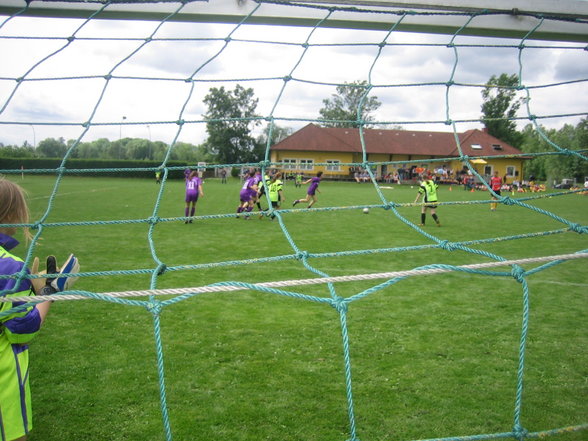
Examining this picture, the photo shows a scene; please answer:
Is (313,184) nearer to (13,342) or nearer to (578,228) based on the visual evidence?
(578,228)

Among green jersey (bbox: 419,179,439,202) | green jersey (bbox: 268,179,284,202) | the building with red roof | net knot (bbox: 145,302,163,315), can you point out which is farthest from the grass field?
the building with red roof

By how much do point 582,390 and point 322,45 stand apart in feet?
10.5

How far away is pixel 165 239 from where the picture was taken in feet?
30.8

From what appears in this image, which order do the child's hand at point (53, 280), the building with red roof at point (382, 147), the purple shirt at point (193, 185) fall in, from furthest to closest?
the building with red roof at point (382, 147) < the purple shirt at point (193, 185) < the child's hand at point (53, 280)

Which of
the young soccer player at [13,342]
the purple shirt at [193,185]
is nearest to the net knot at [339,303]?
the young soccer player at [13,342]

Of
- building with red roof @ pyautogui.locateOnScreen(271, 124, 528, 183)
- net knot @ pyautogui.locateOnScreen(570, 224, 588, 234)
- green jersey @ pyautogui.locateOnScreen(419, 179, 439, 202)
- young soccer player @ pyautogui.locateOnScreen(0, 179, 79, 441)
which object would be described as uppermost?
building with red roof @ pyautogui.locateOnScreen(271, 124, 528, 183)

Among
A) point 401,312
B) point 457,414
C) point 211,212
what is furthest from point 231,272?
point 211,212

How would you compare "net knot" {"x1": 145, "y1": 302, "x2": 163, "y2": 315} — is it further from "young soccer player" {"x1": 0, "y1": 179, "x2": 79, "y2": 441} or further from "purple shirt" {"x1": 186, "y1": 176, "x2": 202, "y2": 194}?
"purple shirt" {"x1": 186, "y1": 176, "x2": 202, "y2": 194}

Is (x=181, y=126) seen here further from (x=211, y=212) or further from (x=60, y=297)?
(x=211, y=212)

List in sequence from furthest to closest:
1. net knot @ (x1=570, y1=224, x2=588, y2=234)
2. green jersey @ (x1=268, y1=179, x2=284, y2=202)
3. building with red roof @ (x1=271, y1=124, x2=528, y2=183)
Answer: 1. building with red roof @ (x1=271, y1=124, x2=528, y2=183)
2. green jersey @ (x1=268, y1=179, x2=284, y2=202)
3. net knot @ (x1=570, y1=224, x2=588, y2=234)

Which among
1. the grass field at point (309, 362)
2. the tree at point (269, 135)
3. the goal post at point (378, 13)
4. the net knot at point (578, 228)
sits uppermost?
the goal post at point (378, 13)

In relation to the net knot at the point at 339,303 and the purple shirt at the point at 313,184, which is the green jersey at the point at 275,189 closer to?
the purple shirt at the point at 313,184

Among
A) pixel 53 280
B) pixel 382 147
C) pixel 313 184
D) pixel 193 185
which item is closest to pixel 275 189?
pixel 313 184

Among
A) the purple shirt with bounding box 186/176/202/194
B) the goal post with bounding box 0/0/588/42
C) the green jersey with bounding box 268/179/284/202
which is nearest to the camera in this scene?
the goal post with bounding box 0/0/588/42
